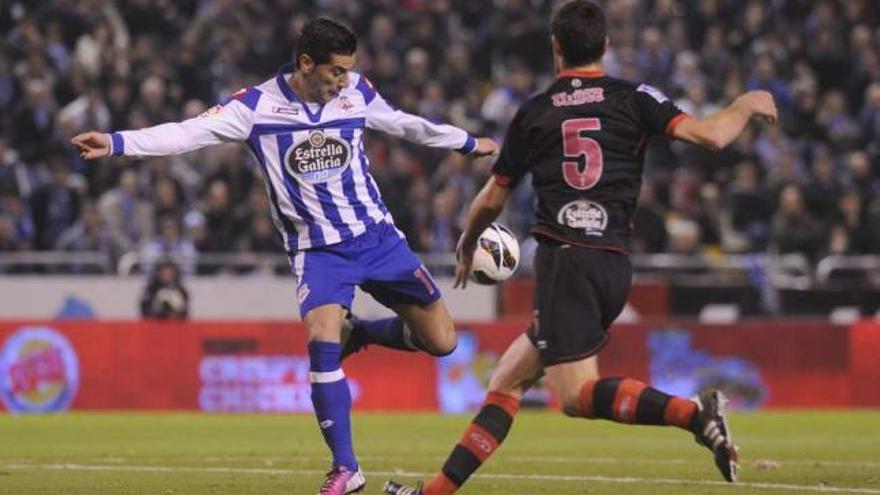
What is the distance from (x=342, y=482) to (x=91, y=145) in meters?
2.11

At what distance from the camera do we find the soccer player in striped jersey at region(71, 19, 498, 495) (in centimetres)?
1038

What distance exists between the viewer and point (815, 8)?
26594mm

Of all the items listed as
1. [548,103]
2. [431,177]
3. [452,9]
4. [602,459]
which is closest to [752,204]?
[431,177]

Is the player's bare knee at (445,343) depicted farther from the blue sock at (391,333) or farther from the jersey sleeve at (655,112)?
the jersey sleeve at (655,112)

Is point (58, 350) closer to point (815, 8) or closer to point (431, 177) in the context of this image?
point (431, 177)

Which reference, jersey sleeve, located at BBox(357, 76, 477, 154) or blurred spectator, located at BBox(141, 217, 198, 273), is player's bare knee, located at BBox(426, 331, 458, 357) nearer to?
jersey sleeve, located at BBox(357, 76, 477, 154)

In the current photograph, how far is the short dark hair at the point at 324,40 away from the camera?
10469 mm

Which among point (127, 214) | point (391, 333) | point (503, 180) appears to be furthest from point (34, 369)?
point (503, 180)

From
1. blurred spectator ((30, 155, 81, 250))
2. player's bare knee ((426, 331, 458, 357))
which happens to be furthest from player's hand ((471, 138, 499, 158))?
blurred spectator ((30, 155, 81, 250))

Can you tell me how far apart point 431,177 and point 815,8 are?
255 inches

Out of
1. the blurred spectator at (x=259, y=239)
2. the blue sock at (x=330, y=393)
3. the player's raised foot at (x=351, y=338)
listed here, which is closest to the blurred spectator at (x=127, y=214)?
the blurred spectator at (x=259, y=239)

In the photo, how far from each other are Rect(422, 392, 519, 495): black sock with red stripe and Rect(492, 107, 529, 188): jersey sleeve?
1.10 m

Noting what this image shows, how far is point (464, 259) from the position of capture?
9938 millimetres

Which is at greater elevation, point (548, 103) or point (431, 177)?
point (548, 103)
